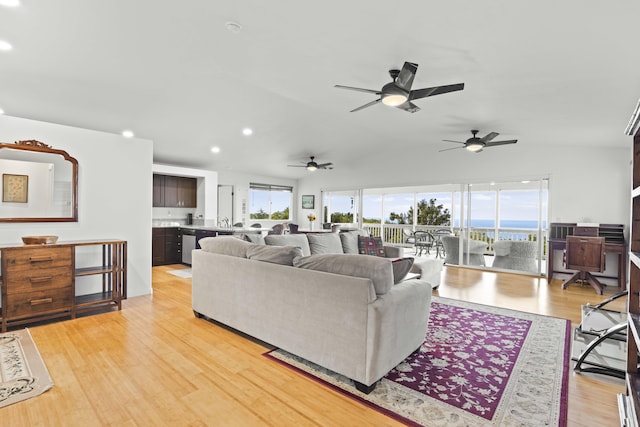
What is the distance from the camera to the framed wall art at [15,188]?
11.4ft

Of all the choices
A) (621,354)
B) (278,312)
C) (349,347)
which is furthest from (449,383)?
(621,354)

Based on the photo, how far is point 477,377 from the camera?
2.33m

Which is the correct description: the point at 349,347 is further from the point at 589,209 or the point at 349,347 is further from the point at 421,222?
the point at 421,222

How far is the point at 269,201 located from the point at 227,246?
7.09 metres

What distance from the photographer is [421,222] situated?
9453 millimetres

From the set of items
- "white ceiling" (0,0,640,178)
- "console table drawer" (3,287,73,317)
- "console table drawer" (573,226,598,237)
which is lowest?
Result: "console table drawer" (3,287,73,317)

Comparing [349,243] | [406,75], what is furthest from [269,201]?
[406,75]

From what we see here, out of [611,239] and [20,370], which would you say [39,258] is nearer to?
[20,370]

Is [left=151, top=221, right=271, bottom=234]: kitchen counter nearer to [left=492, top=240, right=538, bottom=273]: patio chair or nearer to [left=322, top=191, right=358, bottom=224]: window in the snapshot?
[left=322, top=191, right=358, bottom=224]: window

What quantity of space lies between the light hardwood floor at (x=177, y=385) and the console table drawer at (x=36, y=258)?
629mm

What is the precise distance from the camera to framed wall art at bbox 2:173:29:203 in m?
3.48

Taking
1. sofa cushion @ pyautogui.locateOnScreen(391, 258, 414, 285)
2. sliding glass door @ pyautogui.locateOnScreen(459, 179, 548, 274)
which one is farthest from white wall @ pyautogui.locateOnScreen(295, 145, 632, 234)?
sofa cushion @ pyautogui.locateOnScreen(391, 258, 414, 285)

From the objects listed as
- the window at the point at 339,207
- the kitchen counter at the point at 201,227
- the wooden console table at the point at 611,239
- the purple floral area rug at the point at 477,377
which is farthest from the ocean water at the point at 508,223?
the kitchen counter at the point at 201,227

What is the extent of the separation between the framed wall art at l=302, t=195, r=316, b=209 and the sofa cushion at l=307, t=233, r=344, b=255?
574 centimetres
